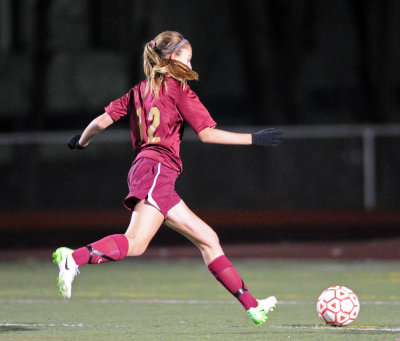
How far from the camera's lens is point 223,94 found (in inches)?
1019

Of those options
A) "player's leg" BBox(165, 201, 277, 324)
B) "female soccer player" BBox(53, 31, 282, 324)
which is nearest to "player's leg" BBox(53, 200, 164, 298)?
"female soccer player" BBox(53, 31, 282, 324)

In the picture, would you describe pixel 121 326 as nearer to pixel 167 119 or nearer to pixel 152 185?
pixel 152 185

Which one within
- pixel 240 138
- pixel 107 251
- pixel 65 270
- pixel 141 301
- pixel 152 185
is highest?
pixel 240 138

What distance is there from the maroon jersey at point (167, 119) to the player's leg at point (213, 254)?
35cm

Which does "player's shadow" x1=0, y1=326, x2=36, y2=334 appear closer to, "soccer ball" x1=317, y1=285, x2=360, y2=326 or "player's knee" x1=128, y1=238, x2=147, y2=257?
"player's knee" x1=128, y1=238, x2=147, y2=257

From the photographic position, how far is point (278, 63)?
80.6 ft

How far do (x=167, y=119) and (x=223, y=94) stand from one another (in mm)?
18264

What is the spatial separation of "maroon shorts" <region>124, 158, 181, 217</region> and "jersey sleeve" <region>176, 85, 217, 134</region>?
371 mm

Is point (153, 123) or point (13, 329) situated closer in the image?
point (153, 123)

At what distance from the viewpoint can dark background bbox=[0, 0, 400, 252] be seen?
19.8 m

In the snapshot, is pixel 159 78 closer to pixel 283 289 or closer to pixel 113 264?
pixel 283 289

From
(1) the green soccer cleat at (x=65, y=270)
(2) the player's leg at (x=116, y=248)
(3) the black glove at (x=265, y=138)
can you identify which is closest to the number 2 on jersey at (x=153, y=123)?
(2) the player's leg at (x=116, y=248)

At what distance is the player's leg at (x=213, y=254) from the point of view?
7.74 meters

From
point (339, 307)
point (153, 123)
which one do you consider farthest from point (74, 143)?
point (339, 307)
